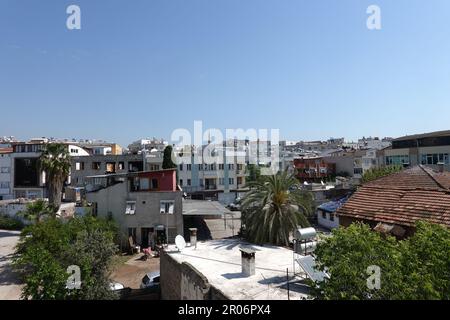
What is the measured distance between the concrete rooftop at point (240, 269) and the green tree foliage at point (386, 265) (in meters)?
2.70

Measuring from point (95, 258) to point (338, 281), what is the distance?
14.2 m

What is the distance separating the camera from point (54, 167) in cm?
3866

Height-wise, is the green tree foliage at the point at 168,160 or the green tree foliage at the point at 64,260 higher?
the green tree foliage at the point at 168,160

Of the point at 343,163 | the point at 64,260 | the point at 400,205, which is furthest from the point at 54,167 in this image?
the point at 343,163

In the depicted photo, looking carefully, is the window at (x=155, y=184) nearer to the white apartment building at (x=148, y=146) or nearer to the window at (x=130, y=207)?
the window at (x=130, y=207)

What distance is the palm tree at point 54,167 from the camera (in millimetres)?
38625

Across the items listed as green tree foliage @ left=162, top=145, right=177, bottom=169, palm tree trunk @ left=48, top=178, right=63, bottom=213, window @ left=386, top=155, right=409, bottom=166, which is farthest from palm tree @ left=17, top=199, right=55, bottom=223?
window @ left=386, top=155, right=409, bottom=166

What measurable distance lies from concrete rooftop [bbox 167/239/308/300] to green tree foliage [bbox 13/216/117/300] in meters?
3.89

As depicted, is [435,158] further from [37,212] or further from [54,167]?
[37,212]

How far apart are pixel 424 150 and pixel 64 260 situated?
57486 mm

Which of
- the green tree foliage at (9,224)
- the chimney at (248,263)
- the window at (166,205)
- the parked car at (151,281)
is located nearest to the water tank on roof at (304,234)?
the chimney at (248,263)

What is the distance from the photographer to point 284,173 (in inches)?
952
